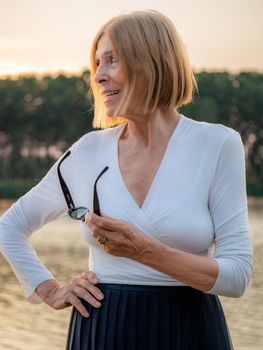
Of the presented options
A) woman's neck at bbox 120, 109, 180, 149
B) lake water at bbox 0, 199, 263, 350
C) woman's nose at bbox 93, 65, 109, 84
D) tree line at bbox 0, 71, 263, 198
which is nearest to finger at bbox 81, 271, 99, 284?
woman's neck at bbox 120, 109, 180, 149

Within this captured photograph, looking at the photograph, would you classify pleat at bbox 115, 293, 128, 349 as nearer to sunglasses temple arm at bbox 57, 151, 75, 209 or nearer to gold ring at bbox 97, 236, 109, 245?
gold ring at bbox 97, 236, 109, 245

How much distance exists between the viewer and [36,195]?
227cm

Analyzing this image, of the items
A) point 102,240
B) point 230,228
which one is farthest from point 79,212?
point 230,228

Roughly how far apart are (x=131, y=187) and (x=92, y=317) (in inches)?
12.3

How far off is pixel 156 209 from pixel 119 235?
0.54ft

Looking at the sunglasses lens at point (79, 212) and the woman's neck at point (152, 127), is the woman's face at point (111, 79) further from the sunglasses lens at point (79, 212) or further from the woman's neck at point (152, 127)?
the sunglasses lens at point (79, 212)

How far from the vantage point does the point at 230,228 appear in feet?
6.43

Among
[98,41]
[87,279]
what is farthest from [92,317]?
[98,41]

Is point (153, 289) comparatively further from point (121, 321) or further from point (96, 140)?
point (96, 140)

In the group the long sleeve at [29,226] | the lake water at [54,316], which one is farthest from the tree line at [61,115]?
the long sleeve at [29,226]

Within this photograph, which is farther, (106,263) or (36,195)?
(36,195)

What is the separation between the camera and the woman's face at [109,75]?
2.07 m

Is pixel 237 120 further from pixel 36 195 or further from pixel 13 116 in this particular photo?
pixel 36 195

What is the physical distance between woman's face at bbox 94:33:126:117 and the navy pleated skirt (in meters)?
0.43
